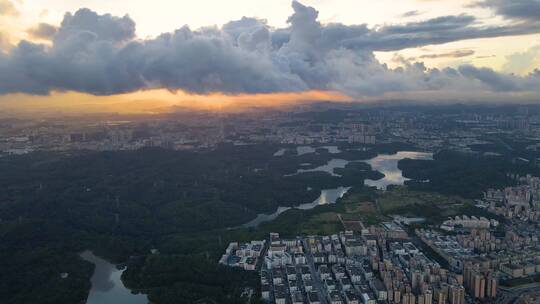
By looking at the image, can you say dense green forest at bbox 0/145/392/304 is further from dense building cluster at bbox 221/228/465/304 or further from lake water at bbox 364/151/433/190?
dense building cluster at bbox 221/228/465/304

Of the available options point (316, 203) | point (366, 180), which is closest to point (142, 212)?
point (316, 203)

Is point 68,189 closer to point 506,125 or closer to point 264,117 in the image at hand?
point 264,117

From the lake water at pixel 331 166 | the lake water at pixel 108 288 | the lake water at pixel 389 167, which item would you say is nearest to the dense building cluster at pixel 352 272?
the lake water at pixel 108 288

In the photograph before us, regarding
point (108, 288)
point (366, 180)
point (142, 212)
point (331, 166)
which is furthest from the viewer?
point (331, 166)

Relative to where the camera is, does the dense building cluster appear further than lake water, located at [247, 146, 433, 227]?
No

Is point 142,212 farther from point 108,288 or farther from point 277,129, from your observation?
point 277,129

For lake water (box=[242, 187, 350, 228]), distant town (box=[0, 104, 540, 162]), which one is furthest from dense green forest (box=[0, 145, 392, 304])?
distant town (box=[0, 104, 540, 162])

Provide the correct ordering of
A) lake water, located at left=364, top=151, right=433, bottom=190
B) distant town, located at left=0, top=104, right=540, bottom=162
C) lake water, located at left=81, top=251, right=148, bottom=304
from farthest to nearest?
distant town, located at left=0, top=104, right=540, bottom=162
lake water, located at left=364, top=151, right=433, bottom=190
lake water, located at left=81, top=251, right=148, bottom=304
